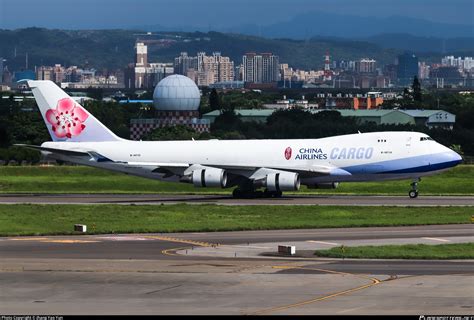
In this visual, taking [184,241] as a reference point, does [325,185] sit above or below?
below

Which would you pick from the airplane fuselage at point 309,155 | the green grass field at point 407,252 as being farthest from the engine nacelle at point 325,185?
the green grass field at point 407,252

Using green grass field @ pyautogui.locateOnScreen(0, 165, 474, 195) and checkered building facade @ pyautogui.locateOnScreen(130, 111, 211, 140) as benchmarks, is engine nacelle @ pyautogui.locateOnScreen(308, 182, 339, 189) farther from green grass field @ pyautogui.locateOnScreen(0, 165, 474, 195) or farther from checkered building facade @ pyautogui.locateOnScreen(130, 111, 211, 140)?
checkered building facade @ pyautogui.locateOnScreen(130, 111, 211, 140)

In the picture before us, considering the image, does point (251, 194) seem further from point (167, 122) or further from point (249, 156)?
point (167, 122)

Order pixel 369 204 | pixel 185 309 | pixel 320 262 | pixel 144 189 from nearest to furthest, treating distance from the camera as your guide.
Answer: pixel 185 309, pixel 320 262, pixel 369 204, pixel 144 189

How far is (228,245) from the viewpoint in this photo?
2036 inches

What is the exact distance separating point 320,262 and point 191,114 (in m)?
153

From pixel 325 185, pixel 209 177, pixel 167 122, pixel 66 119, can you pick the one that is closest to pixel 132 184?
pixel 66 119

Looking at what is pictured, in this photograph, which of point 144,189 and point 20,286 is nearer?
point 20,286

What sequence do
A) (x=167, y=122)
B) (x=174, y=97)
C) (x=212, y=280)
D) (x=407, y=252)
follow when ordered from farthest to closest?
(x=174, y=97) → (x=167, y=122) → (x=407, y=252) → (x=212, y=280)

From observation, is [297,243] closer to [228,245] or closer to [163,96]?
[228,245]

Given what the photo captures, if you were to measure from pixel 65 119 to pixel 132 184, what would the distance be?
39.9ft

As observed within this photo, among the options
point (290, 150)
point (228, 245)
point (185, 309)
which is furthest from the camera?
point (290, 150)

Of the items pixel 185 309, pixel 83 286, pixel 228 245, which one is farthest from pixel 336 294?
pixel 228 245

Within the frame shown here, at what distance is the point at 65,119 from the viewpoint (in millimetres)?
89250
